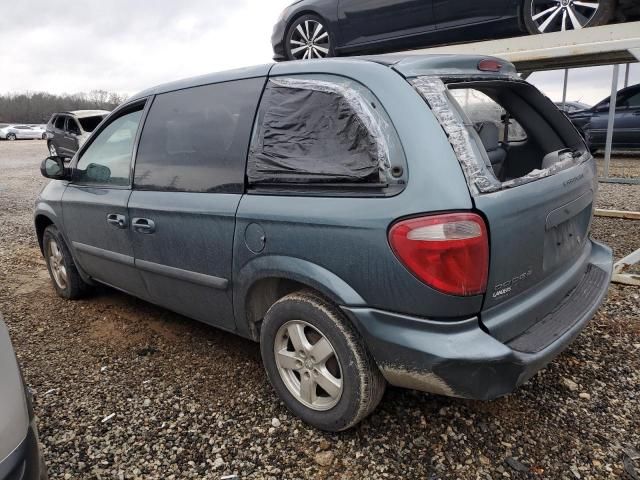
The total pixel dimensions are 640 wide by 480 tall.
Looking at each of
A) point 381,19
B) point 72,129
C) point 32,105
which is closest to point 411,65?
point 381,19

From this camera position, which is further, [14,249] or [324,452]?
[14,249]

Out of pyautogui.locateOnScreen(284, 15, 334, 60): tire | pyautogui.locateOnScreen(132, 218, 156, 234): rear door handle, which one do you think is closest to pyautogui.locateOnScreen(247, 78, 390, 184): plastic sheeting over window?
pyautogui.locateOnScreen(132, 218, 156, 234): rear door handle

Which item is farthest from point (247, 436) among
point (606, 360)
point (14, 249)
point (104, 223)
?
point (14, 249)

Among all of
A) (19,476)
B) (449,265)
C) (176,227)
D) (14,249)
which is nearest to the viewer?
(19,476)

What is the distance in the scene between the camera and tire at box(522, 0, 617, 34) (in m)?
3.83

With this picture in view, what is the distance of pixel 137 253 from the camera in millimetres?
2895

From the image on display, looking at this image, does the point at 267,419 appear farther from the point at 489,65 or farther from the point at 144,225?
the point at 489,65

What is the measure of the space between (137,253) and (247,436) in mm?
1320

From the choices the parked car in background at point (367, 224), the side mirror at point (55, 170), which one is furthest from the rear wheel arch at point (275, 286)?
the side mirror at point (55, 170)

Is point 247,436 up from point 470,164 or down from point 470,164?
down

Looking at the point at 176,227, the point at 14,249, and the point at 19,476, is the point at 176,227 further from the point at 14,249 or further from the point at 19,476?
the point at 14,249

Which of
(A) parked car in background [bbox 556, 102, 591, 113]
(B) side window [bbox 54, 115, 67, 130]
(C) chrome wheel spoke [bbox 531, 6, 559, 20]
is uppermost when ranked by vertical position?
(C) chrome wheel spoke [bbox 531, 6, 559, 20]

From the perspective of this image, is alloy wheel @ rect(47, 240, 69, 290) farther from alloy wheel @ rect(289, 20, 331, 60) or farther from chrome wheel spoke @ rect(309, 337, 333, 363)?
alloy wheel @ rect(289, 20, 331, 60)

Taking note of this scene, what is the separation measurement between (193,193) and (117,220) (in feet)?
2.45
